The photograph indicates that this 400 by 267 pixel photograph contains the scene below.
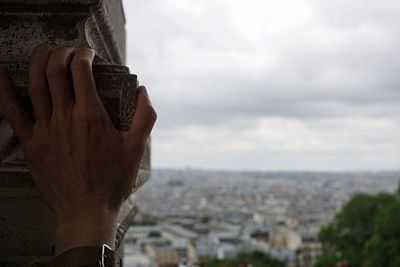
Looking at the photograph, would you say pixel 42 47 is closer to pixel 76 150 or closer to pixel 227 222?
pixel 76 150

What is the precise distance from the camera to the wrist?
0.99 metres

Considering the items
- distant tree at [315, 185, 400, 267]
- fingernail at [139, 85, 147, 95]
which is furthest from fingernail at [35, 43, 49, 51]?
distant tree at [315, 185, 400, 267]

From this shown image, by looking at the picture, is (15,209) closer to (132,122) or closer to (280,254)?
(132,122)

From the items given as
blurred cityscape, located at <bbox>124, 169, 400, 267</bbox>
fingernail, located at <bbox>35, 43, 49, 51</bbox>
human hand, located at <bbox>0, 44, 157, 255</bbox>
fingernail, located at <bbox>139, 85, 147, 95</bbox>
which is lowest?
blurred cityscape, located at <bbox>124, 169, 400, 267</bbox>

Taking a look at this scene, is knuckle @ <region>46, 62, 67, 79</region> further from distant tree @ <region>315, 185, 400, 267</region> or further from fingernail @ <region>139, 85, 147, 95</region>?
distant tree @ <region>315, 185, 400, 267</region>

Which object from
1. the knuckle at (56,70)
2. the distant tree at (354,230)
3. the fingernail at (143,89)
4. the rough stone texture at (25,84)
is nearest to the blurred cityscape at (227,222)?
the distant tree at (354,230)

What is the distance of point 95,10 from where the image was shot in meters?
1.25

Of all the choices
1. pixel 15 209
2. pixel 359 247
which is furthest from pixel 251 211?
pixel 15 209

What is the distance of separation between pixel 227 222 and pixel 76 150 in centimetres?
8849

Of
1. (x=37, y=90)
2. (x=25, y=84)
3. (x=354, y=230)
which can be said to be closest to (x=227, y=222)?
(x=354, y=230)

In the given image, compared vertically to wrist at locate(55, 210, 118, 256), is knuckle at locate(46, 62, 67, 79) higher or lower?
higher

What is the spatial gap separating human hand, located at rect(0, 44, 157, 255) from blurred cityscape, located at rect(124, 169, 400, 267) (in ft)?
101

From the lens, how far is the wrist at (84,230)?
991 mm

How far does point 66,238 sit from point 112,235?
80 mm
